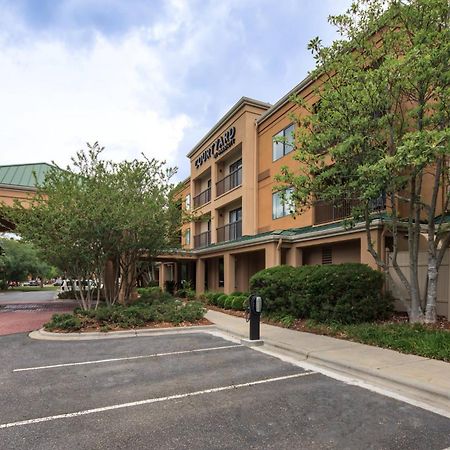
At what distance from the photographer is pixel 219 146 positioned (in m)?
26.5

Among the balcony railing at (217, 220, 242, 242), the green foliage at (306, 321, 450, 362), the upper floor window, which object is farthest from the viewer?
the upper floor window

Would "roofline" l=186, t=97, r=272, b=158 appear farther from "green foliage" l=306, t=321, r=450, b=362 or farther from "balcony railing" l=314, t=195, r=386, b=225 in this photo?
"green foliage" l=306, t=321, r=450, b=362

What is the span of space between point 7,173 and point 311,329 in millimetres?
18616

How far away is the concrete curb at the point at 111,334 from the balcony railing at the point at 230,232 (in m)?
11.7

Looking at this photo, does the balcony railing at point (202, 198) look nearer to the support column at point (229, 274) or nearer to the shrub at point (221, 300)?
the support column at point (229, 274)

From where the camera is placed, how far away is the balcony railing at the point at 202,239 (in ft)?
94.6

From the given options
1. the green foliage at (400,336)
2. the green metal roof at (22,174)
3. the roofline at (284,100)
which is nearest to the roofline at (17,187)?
the green metal roof at (22,174)

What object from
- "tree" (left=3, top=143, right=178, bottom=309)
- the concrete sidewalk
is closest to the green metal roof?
"tree" (left=3, top=143, right=178, bottom=309)

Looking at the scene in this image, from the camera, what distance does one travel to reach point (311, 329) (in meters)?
11.4

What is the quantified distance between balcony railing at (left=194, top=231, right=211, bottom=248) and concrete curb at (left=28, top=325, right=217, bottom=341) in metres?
16.0

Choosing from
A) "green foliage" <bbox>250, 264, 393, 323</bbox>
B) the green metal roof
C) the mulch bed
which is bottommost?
the mulch bed

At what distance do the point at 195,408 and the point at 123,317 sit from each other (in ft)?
25.5

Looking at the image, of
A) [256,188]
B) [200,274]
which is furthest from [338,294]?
[200,274]

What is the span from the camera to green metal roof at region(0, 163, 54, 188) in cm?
2109
